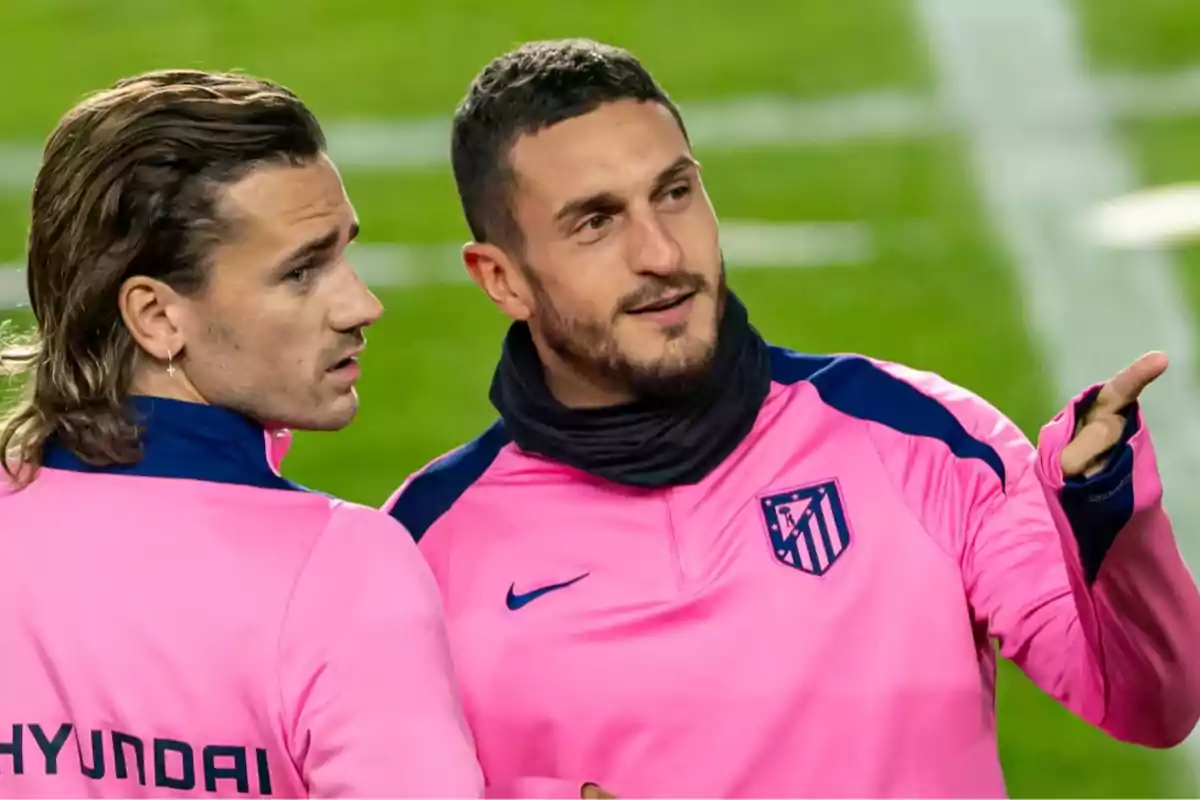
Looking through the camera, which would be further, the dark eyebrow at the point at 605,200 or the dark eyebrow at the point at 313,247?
the dark eyebrow at the point at 605,200

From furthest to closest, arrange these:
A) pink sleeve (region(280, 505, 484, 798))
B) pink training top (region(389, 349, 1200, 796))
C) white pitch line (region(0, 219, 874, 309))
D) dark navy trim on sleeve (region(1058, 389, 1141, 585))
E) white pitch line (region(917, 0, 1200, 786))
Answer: white pitch line (region(0, 219, 874, 309)) → white pitch line (region(917, 0, 1200, 786)) → pink training top (region(389, 349, 1200, 796)) → dark navy trim on sleeve (region(1058, 389, 1141, 585)) → pink sleeve (region(280, 505, 484, 798))

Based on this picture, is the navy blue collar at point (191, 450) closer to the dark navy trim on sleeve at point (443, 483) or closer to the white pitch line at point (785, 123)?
the dark navy trim on sleeve at point (443, 483)

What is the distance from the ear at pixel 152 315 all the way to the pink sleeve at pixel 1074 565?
2.85 feet

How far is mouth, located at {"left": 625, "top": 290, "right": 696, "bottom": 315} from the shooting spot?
2.35 m

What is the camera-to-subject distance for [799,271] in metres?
5.44

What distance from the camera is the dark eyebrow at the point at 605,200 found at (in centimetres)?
238

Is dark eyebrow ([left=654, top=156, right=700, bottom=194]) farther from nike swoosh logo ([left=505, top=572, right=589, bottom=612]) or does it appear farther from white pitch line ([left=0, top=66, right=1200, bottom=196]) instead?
white pitch line ([left=0, top=66, right=1200, bottom=196])

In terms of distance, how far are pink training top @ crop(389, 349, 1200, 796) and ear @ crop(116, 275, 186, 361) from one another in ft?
1.64

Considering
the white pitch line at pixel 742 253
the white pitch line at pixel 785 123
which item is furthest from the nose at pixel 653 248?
the white pitch line at pixel 785 123

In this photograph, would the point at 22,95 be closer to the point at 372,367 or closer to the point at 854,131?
the point at 372,367

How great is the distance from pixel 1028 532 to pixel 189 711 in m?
0.97

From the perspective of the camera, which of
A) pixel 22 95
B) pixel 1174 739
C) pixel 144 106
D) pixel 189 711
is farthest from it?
pixel 22 95

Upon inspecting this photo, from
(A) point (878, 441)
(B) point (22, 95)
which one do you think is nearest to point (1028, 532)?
(A) point (878, 441)

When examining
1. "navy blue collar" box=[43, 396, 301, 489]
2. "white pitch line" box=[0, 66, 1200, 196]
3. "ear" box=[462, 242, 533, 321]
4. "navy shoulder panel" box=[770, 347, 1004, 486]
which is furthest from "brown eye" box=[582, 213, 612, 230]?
"white pitch line" box=[0, 66, 1200, 196]
